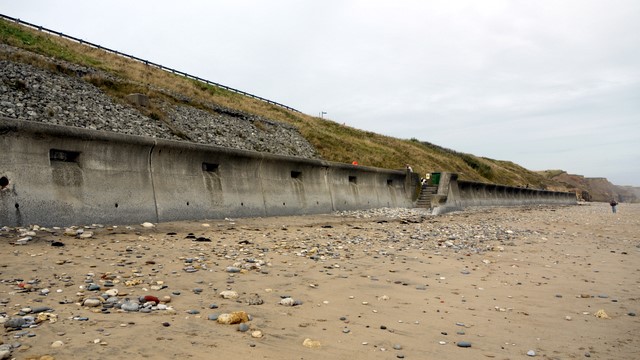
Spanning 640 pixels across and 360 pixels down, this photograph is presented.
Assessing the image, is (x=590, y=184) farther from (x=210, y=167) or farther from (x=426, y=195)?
(x=210, y=167)

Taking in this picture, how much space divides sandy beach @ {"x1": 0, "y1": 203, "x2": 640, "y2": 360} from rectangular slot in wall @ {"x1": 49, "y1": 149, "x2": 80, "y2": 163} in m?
1.26

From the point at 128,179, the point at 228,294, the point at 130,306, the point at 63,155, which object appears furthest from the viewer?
the point at 128,179

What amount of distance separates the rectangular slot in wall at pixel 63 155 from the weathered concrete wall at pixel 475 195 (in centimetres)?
1553

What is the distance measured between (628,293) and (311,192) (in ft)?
31.1

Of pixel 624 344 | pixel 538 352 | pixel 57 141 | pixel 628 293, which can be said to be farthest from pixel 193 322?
pixel 628 293

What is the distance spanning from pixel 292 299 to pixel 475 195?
24.1 m

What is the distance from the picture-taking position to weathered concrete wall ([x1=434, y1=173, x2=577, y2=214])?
21.7 metres

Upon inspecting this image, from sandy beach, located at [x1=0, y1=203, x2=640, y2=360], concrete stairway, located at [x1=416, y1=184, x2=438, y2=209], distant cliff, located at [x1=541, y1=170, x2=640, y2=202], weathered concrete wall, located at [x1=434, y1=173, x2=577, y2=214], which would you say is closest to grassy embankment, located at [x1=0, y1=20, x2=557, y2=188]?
weathered concrete wall, located at [x1=434, y1=173, x2=577, y2=214]

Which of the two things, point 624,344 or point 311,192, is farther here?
point 311,192

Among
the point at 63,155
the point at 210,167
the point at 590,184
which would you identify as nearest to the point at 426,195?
the point at 210,167

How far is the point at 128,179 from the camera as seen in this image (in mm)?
8359

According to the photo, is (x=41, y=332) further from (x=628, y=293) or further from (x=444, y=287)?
(x=628, y=293)

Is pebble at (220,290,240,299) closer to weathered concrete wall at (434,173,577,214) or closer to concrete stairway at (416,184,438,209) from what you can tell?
weathered concrete wall at (434,173,577,214)

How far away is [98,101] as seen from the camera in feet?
69.5
